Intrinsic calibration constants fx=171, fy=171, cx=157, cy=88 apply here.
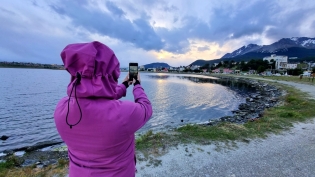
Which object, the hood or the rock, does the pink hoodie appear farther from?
the rock

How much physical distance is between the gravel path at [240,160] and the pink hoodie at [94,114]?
268cm

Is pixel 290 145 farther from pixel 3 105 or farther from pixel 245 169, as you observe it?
pixel 3 105

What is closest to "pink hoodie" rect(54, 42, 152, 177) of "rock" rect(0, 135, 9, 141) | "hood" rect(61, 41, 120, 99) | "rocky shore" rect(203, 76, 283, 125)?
"hood" rect(61, 41, 120, 99)

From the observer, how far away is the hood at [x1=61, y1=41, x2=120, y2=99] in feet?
3.88

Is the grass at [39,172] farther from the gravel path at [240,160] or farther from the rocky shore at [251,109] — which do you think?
the rocky shore at [251,109]

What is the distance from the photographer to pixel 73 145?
1.32 m

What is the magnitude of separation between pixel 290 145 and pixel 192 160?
3.44 metres

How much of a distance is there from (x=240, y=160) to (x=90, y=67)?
4.60 metres

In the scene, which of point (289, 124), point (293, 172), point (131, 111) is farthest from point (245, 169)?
point (289, 124)

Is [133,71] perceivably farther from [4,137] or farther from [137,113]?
[4,137]

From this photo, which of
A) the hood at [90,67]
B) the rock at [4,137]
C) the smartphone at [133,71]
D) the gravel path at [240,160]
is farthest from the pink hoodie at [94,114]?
the rock at [4,137]

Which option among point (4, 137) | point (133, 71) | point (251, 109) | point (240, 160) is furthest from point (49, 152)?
point (251, 109)

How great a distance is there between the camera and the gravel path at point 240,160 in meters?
3.90

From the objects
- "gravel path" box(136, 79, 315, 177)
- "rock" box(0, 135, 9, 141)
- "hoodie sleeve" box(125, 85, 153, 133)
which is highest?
"hoodie sleeve" box(125, 85, 153, 133)
